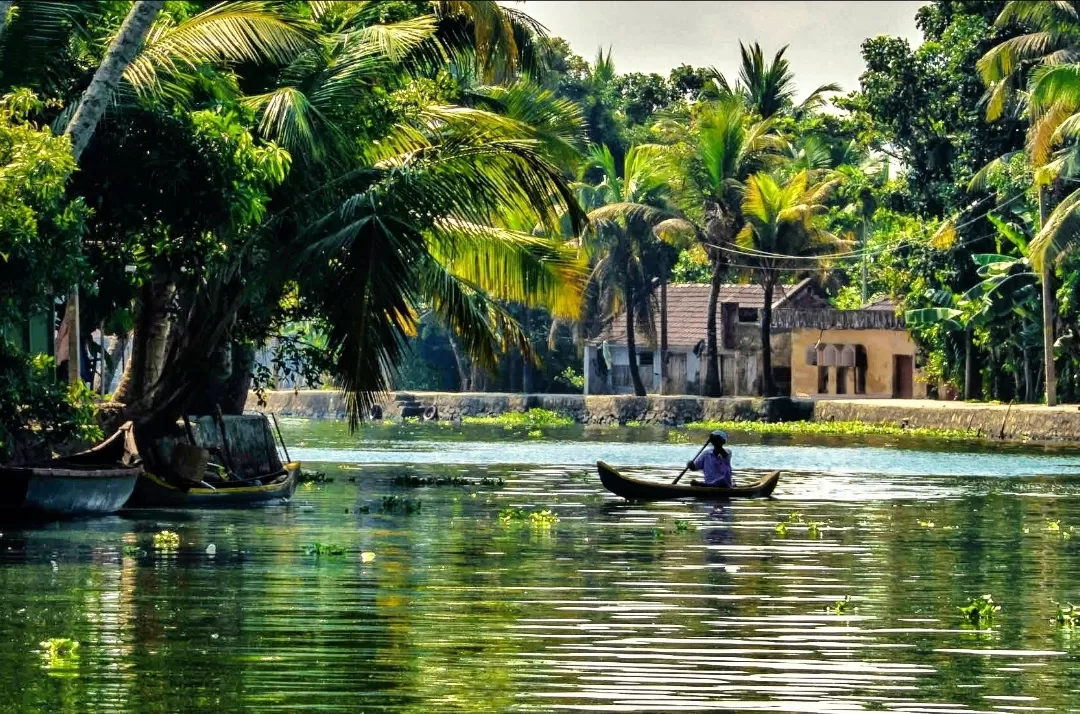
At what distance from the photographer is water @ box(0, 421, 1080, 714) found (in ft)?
36.4

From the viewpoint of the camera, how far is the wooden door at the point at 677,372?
71.1 m

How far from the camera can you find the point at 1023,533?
22.9 m

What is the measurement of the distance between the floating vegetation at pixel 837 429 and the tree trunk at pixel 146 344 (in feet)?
88.4

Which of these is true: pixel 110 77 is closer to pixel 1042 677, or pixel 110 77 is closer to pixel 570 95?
pixel 1042 677

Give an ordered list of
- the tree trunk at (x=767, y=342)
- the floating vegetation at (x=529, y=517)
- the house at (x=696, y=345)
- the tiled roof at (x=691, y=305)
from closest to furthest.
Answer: the floating vegetation at (x=529, y=517)
the tree trunk at (x=767, y=342)
the house at (x=696, y=345)
the tiled roof at (x=691, y=305)

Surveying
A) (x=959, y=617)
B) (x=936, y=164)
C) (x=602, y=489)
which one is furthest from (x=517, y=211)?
(x=936, y=164)

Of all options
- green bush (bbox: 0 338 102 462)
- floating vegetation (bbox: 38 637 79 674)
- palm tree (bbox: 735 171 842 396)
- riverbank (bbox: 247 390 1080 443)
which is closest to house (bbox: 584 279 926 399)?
palm tree (bbox: 735 171 842 396)

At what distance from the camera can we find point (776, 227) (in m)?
58.4

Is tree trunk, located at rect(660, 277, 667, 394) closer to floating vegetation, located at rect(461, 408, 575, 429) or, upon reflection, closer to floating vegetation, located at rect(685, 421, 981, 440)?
floating vegetation, located at rect(461, 408, 575, 429)

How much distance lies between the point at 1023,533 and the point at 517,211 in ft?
24.7

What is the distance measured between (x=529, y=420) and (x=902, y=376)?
13.6 m

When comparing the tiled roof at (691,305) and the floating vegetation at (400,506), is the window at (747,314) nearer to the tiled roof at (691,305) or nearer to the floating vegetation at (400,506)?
the tiled roof at (691,305)

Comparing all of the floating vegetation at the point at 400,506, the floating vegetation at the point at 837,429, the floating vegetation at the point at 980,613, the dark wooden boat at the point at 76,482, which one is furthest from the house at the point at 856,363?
the floating vegetation at the point at 980,613

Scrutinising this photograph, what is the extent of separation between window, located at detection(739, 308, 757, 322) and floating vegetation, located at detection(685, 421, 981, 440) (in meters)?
11.1
